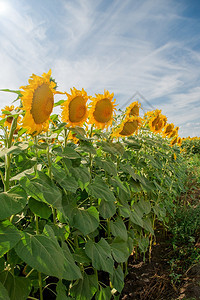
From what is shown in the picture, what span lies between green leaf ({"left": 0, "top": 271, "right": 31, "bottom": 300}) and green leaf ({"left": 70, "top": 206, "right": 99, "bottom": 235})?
1.34 feet

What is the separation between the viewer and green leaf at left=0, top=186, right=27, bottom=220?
1.00 metres

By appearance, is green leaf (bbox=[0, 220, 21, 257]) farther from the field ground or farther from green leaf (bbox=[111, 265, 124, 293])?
the field ground

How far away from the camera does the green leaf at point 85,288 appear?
1.59m

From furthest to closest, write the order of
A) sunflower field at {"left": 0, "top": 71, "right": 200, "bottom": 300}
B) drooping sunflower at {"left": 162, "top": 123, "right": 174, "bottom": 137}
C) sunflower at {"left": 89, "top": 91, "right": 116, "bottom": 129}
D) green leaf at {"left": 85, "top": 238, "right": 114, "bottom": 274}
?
drooping sunflower at {"left": 162, "top": 123, "right": 174, "bottom": 137} → sunflower at {"left": 89, "top": 91, "right": 116, "bottom": 129} → green leaf at {"left": 85, "top": 238, "right": 114, "bottom": 274} → sunflower field at {"left": 0, "top": 71, "right": 200, "bottom": 300}

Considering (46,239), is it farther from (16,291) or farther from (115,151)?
(115,151)

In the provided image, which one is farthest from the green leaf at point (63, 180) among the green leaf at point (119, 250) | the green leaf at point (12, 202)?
the green leaf at point (119, 250)

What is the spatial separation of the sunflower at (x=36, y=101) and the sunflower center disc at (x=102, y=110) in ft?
2.02

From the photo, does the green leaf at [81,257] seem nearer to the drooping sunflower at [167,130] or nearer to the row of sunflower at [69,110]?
the row of sunflower at [69,110]

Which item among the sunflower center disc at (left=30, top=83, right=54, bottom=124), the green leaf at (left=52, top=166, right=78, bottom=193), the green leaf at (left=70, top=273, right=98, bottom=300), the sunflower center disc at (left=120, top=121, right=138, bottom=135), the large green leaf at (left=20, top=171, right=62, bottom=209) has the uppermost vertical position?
the sunflower center disc at (left=120, top=121, right=138, bottom=135)

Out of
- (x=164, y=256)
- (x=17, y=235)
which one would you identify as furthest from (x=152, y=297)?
(x=17, y=235)

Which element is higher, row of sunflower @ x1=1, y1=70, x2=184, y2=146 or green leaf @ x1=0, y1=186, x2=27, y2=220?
row of sunflower @ x1=1, y1=70, x2=184, y2=146

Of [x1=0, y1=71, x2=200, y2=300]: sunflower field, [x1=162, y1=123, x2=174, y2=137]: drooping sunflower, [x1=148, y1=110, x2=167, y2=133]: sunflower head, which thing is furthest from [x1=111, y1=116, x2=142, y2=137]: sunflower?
[x1=162, y1=123, x2=174, y2=137]: drooping sunflower

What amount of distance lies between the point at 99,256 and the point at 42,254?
645mm

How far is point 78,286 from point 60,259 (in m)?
0.71
